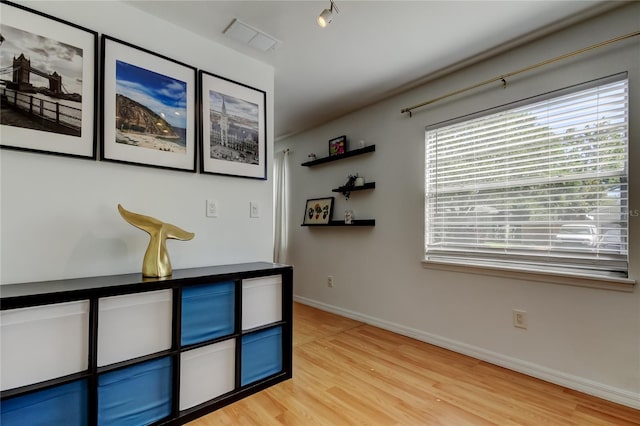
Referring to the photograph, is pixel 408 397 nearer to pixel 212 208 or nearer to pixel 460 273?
pixel 460 273

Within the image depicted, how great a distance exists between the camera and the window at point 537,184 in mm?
1928

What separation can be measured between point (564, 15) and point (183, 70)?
246cm

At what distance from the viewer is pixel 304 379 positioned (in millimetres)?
2121

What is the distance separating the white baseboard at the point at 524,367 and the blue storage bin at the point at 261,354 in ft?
4.62

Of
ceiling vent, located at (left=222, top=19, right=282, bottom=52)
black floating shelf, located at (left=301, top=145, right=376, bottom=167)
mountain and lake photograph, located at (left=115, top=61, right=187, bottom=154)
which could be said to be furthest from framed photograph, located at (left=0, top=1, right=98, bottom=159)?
black floating shelf, located at (left=301, top=145, right=376, bottom=167)

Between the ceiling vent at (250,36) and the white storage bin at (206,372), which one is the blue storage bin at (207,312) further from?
the ceiling vent at (250,36)

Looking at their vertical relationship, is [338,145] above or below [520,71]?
below

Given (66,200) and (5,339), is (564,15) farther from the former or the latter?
(5,339)

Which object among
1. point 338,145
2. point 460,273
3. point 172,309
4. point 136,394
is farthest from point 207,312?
point 338,145

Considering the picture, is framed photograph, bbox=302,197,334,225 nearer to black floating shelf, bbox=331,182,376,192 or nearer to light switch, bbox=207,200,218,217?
black floating shelf, bbox=331,182,376,192

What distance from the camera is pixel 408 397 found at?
190cm

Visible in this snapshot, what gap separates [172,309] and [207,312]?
0.20 meters

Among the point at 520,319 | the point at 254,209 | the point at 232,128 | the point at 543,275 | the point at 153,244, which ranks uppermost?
the point at 232,128

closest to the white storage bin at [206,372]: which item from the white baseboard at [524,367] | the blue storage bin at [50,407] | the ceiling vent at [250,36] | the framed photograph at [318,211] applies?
the blue storage bin at [50,407]
